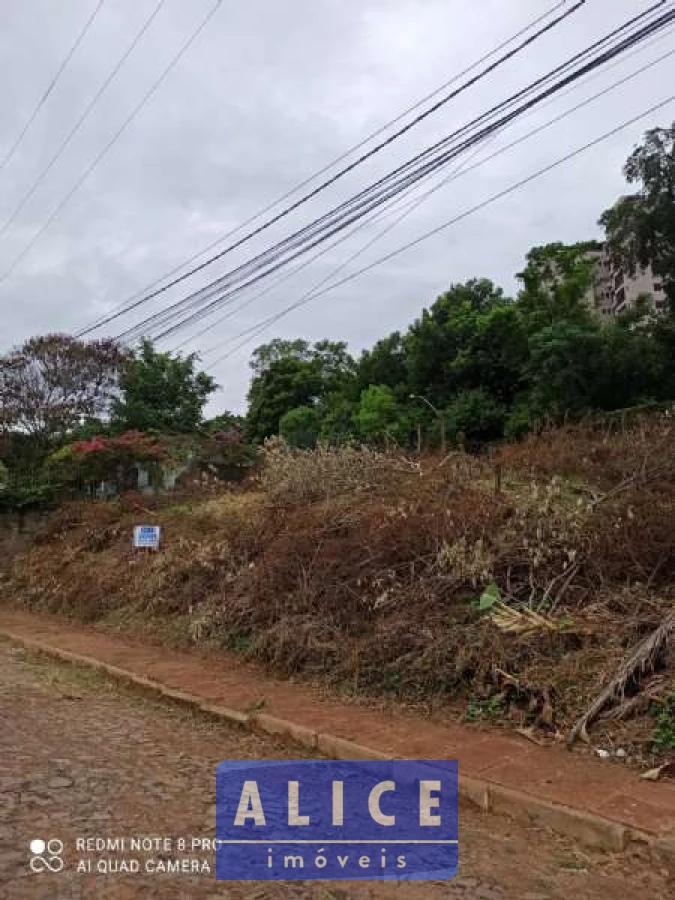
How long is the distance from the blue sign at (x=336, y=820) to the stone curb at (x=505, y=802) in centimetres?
11

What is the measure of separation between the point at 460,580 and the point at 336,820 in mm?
3149

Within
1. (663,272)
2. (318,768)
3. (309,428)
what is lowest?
(318,768)

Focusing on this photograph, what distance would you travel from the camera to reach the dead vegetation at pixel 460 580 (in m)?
5.73

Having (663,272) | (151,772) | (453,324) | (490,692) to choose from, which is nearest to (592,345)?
(663,272)

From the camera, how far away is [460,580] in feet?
23.4

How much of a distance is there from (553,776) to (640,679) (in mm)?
1247

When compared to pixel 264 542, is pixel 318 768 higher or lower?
lower

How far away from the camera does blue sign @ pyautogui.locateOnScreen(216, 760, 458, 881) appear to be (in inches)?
145

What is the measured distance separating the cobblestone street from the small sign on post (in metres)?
5.64

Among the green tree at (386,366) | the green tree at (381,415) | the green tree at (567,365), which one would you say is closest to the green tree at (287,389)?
the green tree at (386,366)

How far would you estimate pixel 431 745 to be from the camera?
5.24m

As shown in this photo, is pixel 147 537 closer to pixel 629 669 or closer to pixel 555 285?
pixel 629 669

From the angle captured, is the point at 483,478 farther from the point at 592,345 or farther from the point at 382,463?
the point at 592,345

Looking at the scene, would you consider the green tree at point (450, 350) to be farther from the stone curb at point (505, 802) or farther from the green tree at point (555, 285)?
the stone curb at point (505, 802)
